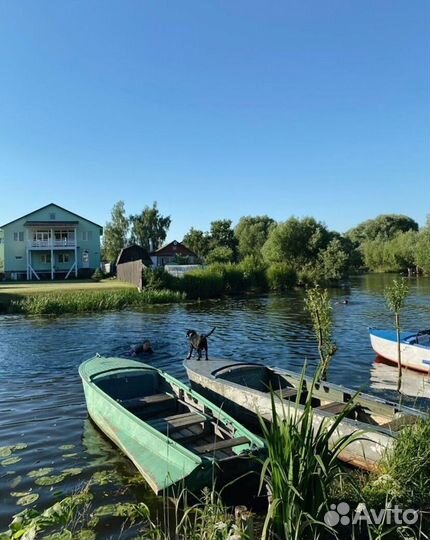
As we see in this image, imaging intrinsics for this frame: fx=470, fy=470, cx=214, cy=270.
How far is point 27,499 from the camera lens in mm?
6895

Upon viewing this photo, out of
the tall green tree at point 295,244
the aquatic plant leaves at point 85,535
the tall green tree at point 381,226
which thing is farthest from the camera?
the tall green tree at point 381,226

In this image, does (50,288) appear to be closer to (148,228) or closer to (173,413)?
Answer: (173,413)

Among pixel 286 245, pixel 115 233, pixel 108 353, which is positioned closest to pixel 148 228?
pixel 115 233

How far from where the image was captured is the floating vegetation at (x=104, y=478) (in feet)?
24.2

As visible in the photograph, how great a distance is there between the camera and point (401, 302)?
44.8 feet

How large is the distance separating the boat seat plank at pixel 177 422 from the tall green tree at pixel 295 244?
59135 millimetres

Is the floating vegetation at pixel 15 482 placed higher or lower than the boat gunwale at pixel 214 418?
lower

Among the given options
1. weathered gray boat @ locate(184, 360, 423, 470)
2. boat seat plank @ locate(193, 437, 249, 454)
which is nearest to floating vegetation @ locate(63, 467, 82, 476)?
boat seat plank @ locate(193, 437, 249, 454)

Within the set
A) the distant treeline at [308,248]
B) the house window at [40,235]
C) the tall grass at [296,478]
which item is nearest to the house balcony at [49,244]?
the house window at [40,235]

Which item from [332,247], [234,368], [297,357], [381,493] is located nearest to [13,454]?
[234,368]

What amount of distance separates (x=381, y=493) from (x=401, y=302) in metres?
9.51

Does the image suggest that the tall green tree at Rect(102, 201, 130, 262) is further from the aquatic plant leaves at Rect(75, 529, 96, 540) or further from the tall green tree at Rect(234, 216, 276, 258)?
the aquatic plant leaves at Rect(75, 529, 96, 540)

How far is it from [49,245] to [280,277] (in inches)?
1077

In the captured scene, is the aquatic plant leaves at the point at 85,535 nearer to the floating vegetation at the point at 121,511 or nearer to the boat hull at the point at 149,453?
the floating vegetation at the point at 121,511
